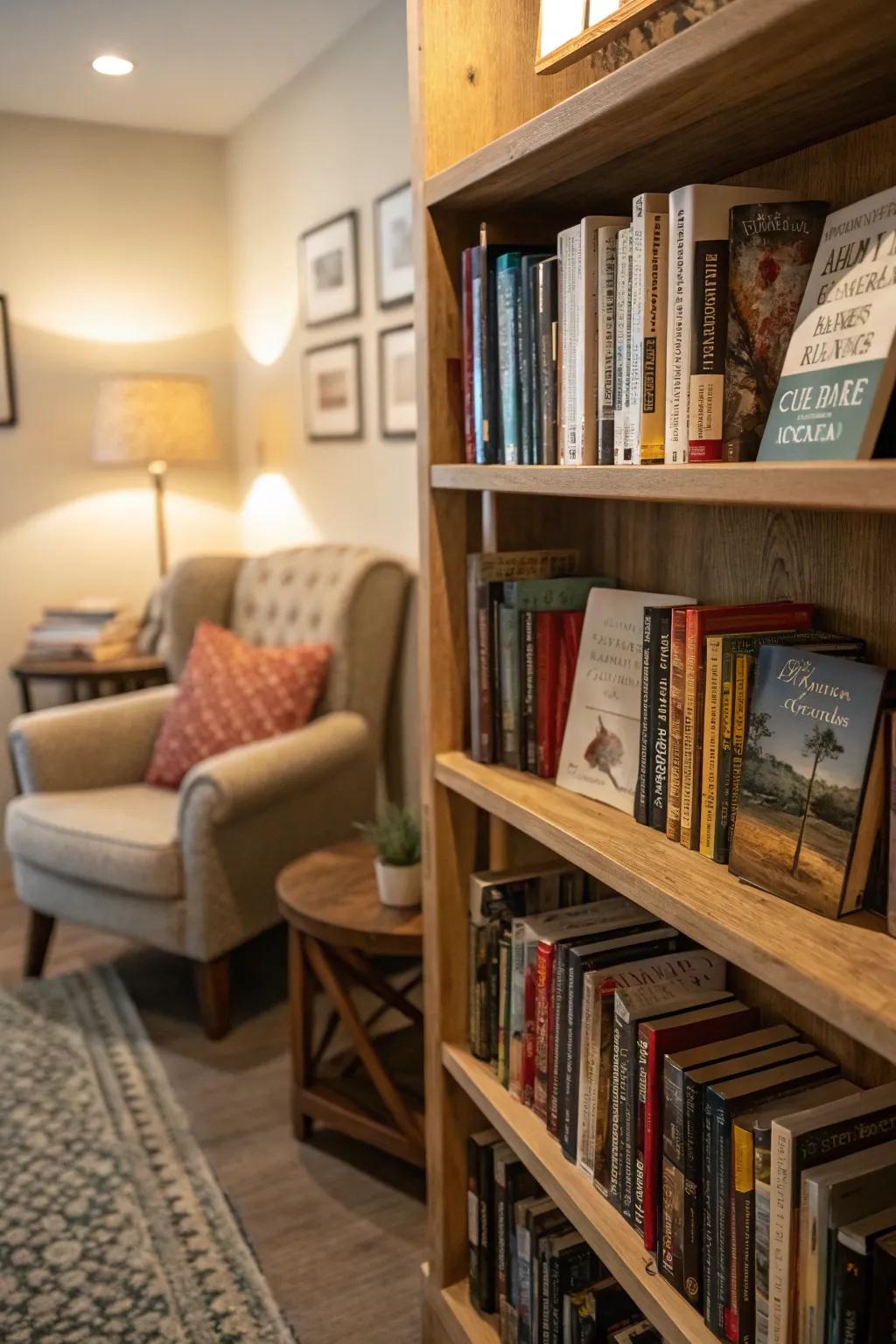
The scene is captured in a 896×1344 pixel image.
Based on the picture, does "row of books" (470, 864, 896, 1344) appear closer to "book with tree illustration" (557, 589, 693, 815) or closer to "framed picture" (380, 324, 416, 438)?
"book with tree illustration" (557, 589, 693, 815)

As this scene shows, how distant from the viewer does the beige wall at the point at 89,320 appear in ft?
11.6

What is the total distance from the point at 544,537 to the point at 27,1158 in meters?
1.53

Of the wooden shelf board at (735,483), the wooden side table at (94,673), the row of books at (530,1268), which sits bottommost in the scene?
the row of books at (530,1268)

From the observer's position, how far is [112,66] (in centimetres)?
304

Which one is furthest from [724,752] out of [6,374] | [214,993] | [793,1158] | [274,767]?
[6,374]

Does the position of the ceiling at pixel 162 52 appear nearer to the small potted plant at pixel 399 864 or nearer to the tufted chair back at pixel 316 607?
the tufted chair back at pixel 316 607

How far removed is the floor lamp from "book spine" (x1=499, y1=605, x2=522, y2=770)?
2.21 m

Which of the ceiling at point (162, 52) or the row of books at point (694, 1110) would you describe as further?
the ceiling at point (162, 52)

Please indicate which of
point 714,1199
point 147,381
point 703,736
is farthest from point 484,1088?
point 147,381

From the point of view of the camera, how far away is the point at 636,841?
3.75ft

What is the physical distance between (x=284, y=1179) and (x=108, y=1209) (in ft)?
1.02

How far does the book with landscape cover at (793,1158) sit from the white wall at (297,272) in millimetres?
2007

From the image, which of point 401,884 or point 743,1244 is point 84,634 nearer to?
point 401,884

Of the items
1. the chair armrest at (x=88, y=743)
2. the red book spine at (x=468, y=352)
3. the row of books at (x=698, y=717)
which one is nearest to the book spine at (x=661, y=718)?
the row of books at (x=698, y=717)
